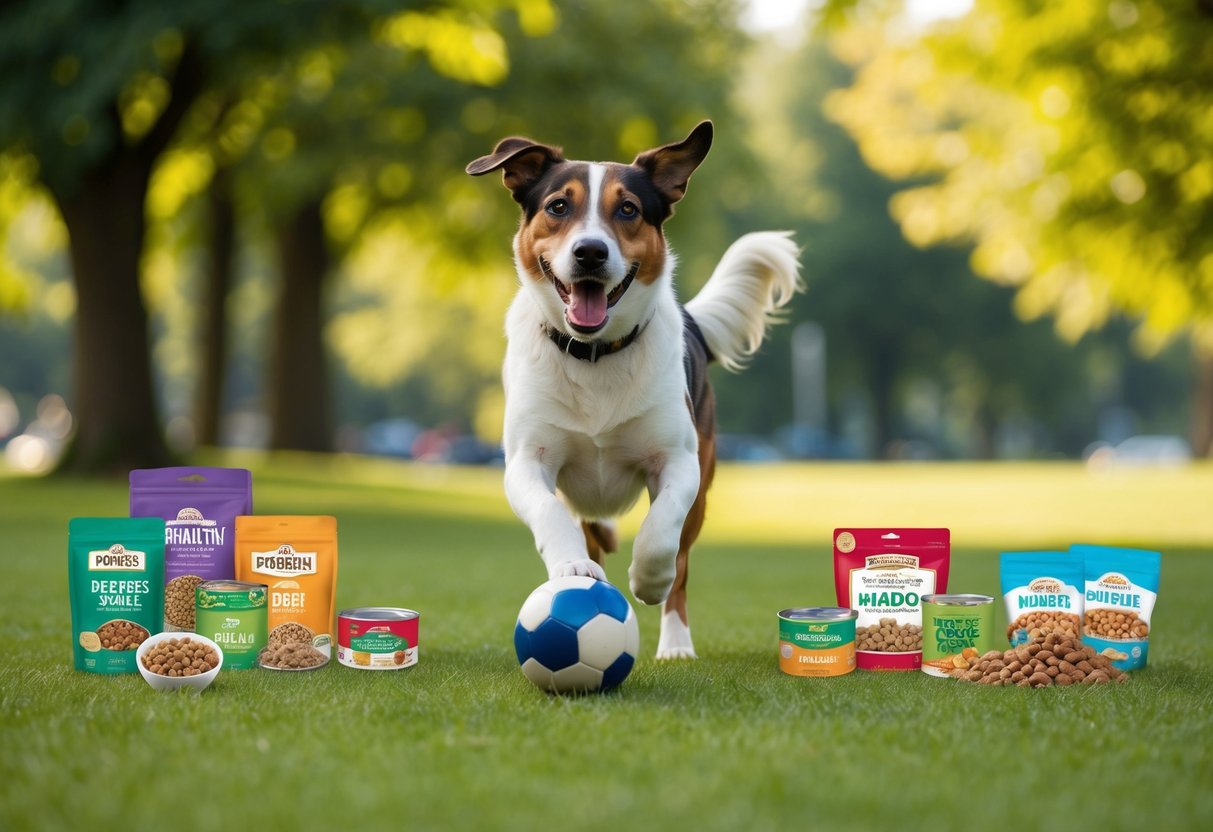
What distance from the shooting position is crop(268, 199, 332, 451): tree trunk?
24.8 meters

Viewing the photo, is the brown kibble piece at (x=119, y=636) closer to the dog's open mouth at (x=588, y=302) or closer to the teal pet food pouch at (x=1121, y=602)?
the dog's open mouth at (x=588, y=302)

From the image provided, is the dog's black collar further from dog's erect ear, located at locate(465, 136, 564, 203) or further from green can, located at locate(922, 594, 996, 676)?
green can, located at locate(922, 594, 996, 676)

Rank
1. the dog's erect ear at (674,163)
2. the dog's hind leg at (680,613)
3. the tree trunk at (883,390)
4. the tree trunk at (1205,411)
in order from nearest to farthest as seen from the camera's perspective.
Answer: the dog's erect ear at (674,163)
the dog's hind leg at (680,613)
the tree trunk at (1205,411)
the tree trunk at (883,390)

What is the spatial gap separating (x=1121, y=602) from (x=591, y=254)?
2.71 m

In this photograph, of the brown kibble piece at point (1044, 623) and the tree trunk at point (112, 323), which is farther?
the tree trunk at point (112, 323)

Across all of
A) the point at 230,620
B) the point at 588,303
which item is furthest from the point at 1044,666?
the point at 230,620

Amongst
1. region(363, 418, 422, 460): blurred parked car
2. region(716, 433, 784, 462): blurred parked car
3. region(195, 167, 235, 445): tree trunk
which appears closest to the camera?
region(195, 167, 235, 445): tree trunk

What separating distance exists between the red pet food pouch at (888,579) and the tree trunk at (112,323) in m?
→ 12.4

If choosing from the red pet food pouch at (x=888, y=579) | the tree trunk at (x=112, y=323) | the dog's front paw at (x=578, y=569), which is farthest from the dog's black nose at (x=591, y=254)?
the tree trunk at (x=112, y=323)

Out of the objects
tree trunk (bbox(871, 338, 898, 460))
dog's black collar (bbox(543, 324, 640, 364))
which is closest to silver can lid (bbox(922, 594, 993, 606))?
dog's black collar (bbox(543, 324, 640, 364))

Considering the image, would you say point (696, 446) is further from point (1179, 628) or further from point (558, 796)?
point (1179, 628)

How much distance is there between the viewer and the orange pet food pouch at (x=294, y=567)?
17.1 ft

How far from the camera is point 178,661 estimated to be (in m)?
4.47

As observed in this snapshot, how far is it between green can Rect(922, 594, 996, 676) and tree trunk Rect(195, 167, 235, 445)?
69.1ft
